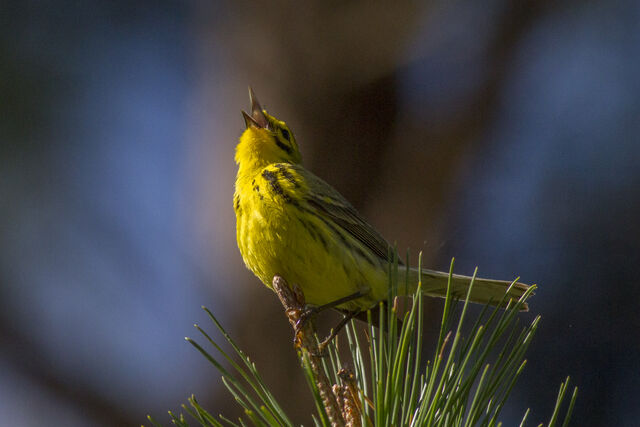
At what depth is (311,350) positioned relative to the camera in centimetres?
198

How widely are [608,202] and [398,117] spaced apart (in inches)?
88.8

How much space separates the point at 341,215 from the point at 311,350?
152 centimetres

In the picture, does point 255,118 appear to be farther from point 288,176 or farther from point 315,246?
point 315,246

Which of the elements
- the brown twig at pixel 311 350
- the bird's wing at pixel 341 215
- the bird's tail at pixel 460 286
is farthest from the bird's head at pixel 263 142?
the brown twig at pixel 311 350

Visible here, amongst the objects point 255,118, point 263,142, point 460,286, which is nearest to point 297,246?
point 460,286

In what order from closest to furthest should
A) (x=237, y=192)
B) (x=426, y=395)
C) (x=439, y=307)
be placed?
(x=426, y=395) → (x=237, y=192) → (x=439, y=307)

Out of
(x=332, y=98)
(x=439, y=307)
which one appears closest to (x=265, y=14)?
(x=332, y=98)

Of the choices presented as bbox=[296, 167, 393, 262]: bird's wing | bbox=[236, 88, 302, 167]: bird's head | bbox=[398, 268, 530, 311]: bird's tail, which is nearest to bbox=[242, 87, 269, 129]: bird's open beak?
bbox=[236, 88, 302, 167]: bird's head

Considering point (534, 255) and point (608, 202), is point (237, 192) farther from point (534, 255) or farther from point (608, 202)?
point (608, 202)

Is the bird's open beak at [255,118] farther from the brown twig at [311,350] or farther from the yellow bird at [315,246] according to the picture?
the brown twig at [311,350]

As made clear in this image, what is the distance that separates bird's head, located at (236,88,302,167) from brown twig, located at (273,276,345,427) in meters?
1.52

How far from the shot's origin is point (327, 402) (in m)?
1.81

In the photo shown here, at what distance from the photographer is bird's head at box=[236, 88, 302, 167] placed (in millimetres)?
3847

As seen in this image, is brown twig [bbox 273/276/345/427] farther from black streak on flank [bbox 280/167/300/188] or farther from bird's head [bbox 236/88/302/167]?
bird's head [bbox 236/88/302/167]
